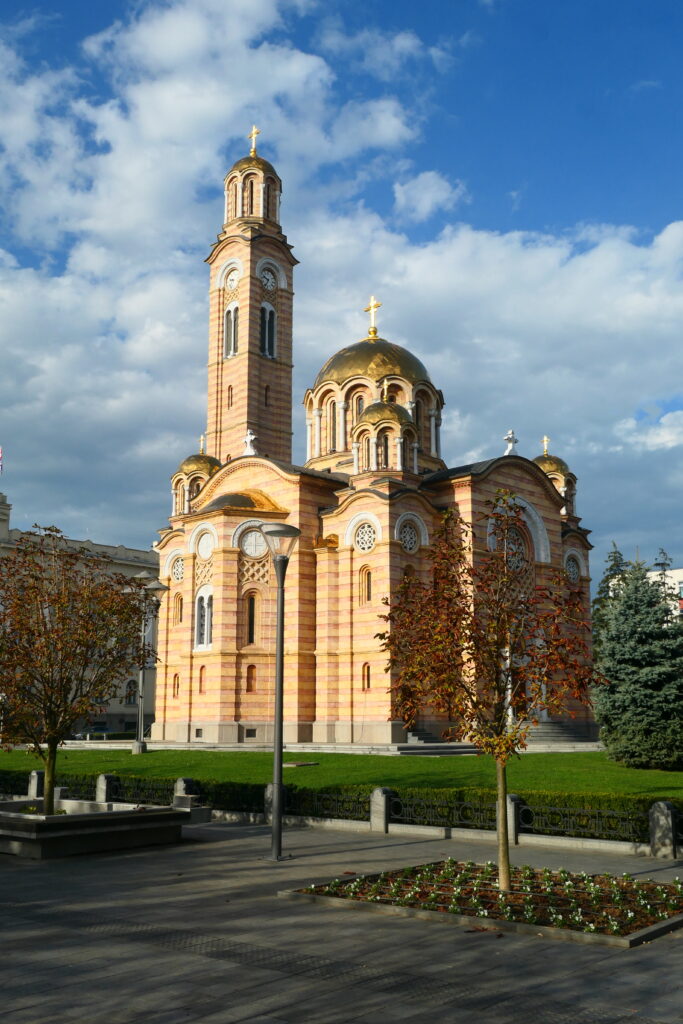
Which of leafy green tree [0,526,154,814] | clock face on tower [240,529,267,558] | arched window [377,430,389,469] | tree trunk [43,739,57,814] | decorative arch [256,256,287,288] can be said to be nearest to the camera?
tree trunk [43,739,57,814]

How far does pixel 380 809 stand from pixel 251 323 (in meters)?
30.8

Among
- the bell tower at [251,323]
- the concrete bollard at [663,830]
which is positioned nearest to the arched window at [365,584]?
the bell tower at [251,323]

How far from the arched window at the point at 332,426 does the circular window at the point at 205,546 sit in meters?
8.37

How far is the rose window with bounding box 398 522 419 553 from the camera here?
34.9 meters

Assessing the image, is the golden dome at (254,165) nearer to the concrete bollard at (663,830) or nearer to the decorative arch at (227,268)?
the decorative arch at (227,268)

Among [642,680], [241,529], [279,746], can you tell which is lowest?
[279,746]

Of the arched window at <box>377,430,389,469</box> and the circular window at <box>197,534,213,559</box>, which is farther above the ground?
the arched window at <box>377,430,389,469</box>

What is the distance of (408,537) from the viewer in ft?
115

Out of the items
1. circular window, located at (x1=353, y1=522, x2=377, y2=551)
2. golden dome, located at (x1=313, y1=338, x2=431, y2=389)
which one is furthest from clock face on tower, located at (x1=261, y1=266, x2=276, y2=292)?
circular window, located at (x1=353, y1=522, x2=377, y2=551)

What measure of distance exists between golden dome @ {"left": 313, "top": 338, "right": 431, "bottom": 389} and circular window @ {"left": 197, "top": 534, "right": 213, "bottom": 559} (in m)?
10.1

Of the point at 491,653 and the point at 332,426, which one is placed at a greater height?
the point at 332,426

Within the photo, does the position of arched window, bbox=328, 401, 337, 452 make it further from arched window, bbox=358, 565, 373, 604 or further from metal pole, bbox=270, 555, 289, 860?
metal pole, bbox=270, 555, 289, 860

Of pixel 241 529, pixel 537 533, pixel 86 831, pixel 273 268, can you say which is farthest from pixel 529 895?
pixel 273 268

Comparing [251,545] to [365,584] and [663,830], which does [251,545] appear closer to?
[365,584]
